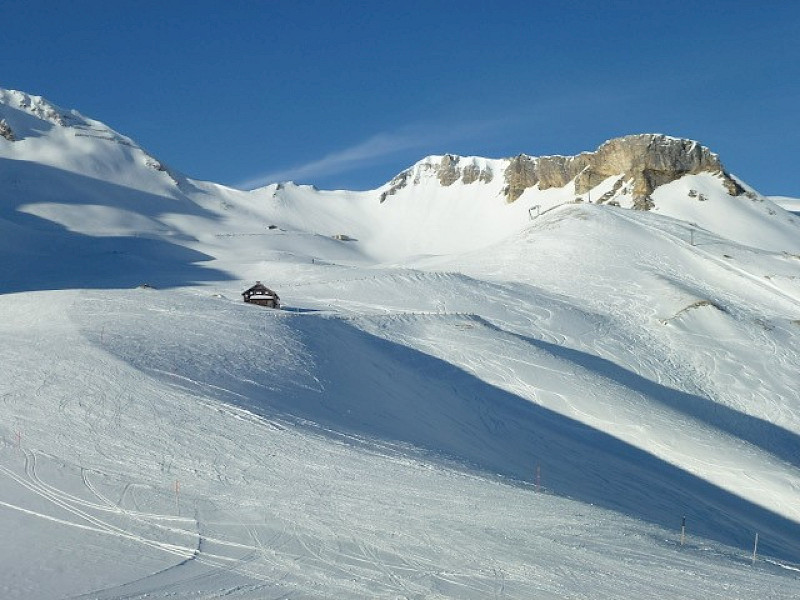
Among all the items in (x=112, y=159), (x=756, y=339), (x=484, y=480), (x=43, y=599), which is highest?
(x=112, y=159)

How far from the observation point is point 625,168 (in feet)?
413

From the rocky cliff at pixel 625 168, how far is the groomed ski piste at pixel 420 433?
54059 mm

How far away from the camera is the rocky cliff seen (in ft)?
396

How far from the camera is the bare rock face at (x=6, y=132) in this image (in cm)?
12762

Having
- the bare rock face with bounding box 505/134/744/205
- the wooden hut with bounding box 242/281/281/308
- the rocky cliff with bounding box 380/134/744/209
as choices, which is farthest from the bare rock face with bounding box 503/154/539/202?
the wooden hut with bounding box 242/281/281/308

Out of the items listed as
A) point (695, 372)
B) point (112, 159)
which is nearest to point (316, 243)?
point (112, 159)

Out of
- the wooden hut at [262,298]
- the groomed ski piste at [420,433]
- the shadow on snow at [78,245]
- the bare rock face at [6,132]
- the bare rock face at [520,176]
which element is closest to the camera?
the groomed ski piste at [420,433]

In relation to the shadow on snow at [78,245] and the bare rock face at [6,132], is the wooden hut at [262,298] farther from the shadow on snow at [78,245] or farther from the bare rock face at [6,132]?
the bare rock face at [6,132]

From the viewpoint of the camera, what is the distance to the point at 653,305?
51.4 meters

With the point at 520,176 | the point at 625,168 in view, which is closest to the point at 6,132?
the point at 520,176

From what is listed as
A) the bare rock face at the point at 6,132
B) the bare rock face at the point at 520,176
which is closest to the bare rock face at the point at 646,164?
the bare rock face at the point at 520,176

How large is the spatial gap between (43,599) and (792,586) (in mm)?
11793

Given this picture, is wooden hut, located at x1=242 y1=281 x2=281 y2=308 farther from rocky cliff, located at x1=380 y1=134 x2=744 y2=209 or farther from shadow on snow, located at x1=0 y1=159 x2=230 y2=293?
rocky cliff, located at x1=380 y1=134 x2=744 y2=209

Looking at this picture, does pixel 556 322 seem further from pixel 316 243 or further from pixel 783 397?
pixel 316 243
